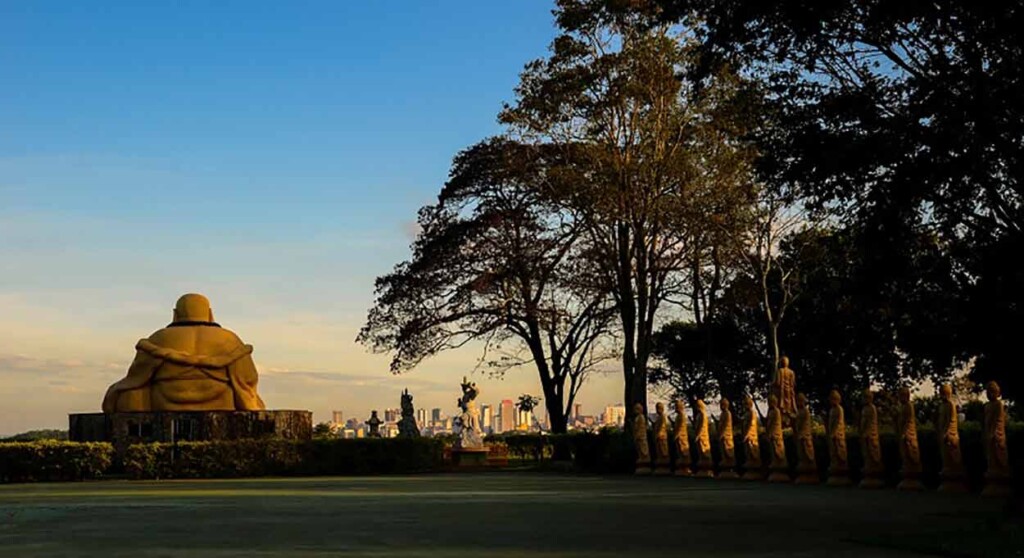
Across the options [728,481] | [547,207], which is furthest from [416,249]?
[728,481]

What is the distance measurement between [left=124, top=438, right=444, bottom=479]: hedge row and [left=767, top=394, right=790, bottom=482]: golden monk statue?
1307cm

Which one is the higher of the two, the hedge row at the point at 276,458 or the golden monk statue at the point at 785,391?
the golden monk statue at the point at 785,391

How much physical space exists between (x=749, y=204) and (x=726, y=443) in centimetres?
894

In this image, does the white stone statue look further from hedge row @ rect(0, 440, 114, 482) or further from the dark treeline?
hedge row @ rect(0, 440, 114, 482)

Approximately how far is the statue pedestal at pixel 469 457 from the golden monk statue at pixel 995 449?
21490mm

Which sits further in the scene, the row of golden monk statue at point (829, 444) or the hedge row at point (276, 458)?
the hedge row at point (276, 458)

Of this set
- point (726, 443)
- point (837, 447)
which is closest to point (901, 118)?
point (837, 447)

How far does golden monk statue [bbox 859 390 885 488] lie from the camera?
23295 millimetres

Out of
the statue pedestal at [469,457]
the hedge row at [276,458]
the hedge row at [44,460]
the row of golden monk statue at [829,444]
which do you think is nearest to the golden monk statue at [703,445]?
the row of golden monk statue at [829,444]

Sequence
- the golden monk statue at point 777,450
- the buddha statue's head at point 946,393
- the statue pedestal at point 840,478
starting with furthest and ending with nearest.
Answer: the golden monk statue at point 777,450, the statue pedestal at point 840,478, the buddha statue's head at point 946,393

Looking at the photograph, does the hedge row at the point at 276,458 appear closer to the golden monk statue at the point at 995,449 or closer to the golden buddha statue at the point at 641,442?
the golden buddha statue at the point at 641,442

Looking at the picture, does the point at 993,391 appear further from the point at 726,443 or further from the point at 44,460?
the point at 44,460

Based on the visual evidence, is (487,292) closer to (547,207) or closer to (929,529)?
(547,207)

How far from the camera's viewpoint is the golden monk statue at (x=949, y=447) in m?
21.3
